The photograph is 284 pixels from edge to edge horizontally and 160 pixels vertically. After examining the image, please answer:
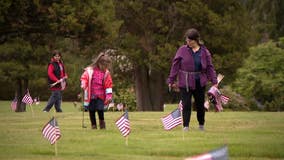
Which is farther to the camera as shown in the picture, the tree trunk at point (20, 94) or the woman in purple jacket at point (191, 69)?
the tree trunk at point (20, 94)

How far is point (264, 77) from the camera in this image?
3438 centimetres

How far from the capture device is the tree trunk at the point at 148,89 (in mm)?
Result: 36844

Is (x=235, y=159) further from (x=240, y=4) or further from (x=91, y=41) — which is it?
(x=240, y=4)

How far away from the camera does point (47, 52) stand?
35656mm

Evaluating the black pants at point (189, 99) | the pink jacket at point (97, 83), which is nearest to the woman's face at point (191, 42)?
the black pants at point (189, 99)

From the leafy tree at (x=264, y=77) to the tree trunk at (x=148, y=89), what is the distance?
4.24 meters

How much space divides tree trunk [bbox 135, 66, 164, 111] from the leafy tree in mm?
4244

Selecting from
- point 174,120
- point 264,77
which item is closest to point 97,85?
point 174,120

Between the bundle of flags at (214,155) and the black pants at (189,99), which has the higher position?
the black pants at (189,99)

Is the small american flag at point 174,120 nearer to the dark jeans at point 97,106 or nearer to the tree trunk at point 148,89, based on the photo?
the dark jeans at point 97,106

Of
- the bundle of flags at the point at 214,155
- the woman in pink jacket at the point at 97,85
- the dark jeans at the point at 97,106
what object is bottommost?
the bundle of flags at the point at 214,155

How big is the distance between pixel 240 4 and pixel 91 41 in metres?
9.45

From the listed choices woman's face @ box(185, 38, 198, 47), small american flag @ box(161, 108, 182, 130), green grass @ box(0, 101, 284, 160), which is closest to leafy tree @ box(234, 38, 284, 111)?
green grass @ box(0, 101, 284, 160)

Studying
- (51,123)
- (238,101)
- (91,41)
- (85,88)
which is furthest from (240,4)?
(51,123)
